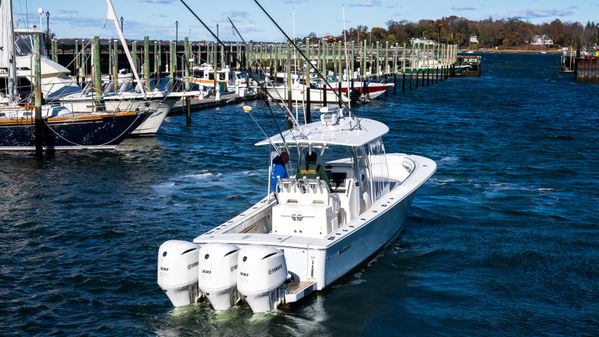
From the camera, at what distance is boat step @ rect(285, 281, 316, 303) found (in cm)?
1306

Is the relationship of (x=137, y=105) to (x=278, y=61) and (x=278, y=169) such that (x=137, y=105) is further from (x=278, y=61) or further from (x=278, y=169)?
(x=278, y=61)

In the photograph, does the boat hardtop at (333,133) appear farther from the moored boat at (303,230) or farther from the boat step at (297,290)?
the boat step at (297,290)

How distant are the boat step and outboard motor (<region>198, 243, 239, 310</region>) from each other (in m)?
0.91

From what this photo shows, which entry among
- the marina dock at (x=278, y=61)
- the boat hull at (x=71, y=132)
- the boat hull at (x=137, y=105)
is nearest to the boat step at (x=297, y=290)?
the boat hull at (x=71, y=132)

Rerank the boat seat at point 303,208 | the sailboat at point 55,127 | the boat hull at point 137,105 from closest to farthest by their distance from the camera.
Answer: the boat seat at point 303,208 < the sailboat at point 55,127 < the boat hull at point 137,105

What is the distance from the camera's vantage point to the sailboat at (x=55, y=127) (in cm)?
3114

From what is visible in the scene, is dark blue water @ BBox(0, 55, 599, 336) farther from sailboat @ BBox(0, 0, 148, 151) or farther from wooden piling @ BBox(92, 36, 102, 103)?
wooden piling @ BBox(92, 36, 102, 103)

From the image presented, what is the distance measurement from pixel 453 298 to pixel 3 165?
1986 cm

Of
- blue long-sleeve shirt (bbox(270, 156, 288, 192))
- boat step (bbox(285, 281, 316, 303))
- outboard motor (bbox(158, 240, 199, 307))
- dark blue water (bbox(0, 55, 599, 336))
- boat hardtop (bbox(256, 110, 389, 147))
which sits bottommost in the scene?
dark blue water (bbox(0, 55, 599, 336))

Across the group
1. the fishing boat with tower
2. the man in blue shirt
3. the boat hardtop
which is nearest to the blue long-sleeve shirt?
the man in blue shirt

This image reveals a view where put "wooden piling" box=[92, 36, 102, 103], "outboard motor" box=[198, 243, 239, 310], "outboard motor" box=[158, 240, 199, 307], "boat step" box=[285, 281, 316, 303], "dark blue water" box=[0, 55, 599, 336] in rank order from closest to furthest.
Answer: "outboard motor" box=[198, 243, 239, 310]
"outboard motor" box=[158, 240, 199, 307]
"boat step" box=[285, 281, 316, 303]
"dark blue water" box=[0, 55, 599, 336]
"wooden piling" box=[92, 36, 102, 103]

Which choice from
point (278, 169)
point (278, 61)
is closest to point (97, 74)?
point (278, 169)

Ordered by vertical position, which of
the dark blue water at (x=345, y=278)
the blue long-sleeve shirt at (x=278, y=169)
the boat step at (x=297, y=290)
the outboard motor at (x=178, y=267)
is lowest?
the dark blue water at (x=345, y=278)

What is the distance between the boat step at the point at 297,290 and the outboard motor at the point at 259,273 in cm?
38
